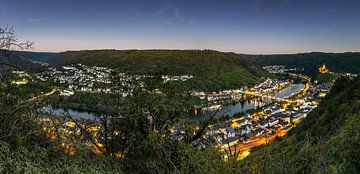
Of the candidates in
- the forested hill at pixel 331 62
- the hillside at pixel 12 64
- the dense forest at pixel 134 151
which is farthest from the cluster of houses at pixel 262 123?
the forested hill at pixel 331 62

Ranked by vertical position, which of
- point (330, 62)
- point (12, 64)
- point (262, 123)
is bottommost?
point (262, 123)

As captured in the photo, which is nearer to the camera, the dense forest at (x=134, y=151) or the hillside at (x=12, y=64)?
the dense forest at (x=134, y=151)

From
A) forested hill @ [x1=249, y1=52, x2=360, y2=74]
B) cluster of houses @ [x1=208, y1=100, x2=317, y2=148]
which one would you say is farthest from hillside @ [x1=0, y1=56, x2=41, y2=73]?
forested hill @ [x1=249, y1=52, x2=360, y2=74]

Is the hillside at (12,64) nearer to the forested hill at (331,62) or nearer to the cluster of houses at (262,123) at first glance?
the cluster of houses at (262,123)

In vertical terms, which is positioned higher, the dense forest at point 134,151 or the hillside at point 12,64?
the hillside at point 12,64

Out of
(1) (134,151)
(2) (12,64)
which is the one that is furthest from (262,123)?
(2) (12,64)

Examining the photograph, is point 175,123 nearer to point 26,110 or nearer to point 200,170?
point 200,170

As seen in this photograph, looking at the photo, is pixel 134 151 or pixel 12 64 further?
pixel 134 151

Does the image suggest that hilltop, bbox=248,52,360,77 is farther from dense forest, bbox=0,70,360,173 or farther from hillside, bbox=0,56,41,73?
hillside, bbox=0,56,41,73

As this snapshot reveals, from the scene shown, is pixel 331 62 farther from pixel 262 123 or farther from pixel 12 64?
pixel 12 64

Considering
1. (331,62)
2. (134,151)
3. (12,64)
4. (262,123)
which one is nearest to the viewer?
(12,64)

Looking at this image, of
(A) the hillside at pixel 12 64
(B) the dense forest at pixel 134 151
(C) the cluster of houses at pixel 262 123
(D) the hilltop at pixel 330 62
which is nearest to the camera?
(B) the dense forest at pixel 134 151
